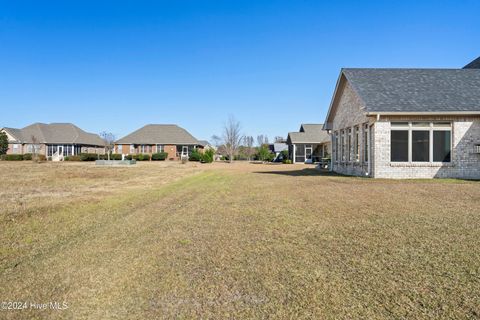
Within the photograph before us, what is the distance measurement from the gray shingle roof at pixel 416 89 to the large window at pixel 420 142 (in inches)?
33.7

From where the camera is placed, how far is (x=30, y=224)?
664 centimetres

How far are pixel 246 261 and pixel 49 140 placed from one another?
5836cm

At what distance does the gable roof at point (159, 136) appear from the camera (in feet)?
176

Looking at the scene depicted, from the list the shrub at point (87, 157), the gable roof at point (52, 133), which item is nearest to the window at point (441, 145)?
the shrub at point (87, 157)

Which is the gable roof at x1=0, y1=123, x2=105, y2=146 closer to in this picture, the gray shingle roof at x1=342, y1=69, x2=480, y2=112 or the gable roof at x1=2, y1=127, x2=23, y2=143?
the gable roof at x1=2, y1=127, x2=23, y2=143

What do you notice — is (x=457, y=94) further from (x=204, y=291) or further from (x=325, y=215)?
(x=204, y=291)

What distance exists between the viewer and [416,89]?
16.7 meters

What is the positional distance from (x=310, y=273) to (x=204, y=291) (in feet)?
4.27

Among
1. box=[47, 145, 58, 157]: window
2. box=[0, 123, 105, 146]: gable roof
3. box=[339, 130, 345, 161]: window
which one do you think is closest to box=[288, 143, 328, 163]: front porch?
box=[339, 130, 345, 161]: window

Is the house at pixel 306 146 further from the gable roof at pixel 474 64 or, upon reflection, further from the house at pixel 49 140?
the house at pixel 49 140

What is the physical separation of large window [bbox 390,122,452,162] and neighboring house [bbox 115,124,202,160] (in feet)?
136

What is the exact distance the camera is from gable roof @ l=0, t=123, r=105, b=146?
5284cm

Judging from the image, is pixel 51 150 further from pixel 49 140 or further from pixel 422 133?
pixel 422 133

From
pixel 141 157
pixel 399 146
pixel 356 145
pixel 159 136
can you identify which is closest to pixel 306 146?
pixel 159 136
